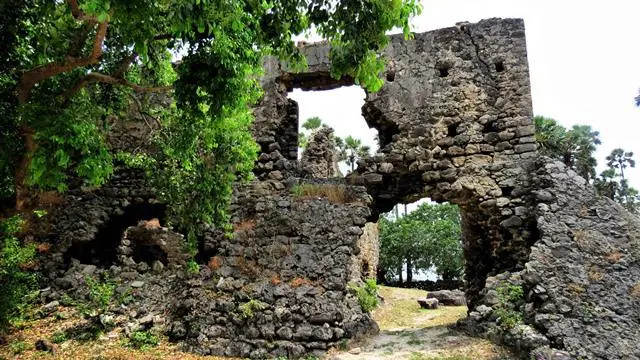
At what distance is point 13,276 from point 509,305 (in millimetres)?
9652

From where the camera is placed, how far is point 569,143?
859 inches

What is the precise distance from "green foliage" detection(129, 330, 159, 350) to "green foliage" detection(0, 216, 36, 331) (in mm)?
2493

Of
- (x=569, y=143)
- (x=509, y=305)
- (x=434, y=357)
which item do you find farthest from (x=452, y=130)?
(x=569, y=143)

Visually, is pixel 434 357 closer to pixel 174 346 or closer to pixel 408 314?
pixel 174 346

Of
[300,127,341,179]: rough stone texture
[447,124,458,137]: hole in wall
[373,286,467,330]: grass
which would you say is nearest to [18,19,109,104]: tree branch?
[447,124,458,137]: hole in wall

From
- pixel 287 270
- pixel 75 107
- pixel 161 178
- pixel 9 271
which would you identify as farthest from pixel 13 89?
pixel 287 270

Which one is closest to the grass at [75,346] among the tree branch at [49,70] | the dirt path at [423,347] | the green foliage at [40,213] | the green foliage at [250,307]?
the green foliage at [250,307]

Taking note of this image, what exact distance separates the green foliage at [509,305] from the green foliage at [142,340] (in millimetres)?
6239

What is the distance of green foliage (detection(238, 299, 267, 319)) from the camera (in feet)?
27.4

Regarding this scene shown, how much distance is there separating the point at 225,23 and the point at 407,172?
19.1 ft

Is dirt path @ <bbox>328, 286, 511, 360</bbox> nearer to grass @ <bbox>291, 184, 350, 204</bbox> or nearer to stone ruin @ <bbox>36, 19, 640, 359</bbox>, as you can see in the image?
stone ruin @ <bbox>36, 19, 640, 359</bbox>

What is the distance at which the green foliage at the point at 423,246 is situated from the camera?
94.0ft

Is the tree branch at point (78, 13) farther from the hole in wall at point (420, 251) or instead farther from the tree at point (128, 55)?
the hole in wall at point (420, 251)

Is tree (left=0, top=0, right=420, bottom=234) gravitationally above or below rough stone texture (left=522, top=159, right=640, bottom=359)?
above
